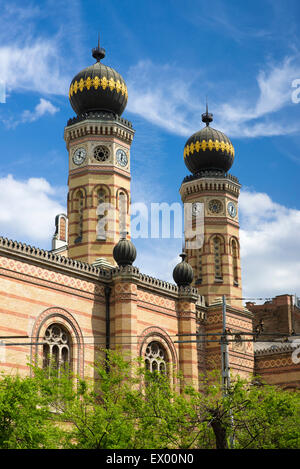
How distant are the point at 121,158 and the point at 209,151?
7.01 m

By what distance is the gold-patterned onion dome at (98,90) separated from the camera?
3133 cm

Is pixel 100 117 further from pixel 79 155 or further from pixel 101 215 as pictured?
pixel 101 215

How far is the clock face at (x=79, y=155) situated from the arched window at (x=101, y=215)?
1.71 meters

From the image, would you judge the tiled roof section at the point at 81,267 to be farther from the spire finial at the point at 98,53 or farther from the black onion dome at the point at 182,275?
the spire finial at the point at 98,53

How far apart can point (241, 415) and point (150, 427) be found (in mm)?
2282

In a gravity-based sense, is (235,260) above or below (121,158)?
below

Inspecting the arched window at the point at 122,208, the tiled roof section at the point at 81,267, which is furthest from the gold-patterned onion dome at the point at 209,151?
the tiled roof section at the point at 81,267

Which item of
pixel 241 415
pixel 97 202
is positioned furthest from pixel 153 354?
pixel 241 415

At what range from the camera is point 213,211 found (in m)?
36.4

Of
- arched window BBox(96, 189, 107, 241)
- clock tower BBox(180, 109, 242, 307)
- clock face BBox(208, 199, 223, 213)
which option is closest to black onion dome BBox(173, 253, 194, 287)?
arched window BBox(96, 189, 107, 241)

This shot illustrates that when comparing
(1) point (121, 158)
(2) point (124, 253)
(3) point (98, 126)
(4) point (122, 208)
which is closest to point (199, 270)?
(4) point (122, 208)

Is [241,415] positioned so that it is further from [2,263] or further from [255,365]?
[255,365]

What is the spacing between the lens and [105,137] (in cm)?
3097

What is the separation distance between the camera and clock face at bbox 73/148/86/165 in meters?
31.0
